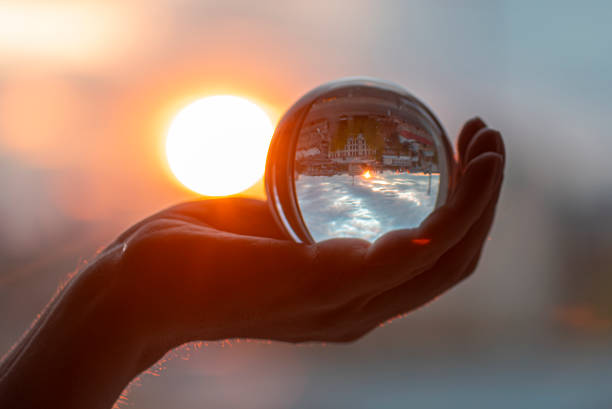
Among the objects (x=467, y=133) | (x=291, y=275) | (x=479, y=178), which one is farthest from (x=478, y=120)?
(x=291, y=275)

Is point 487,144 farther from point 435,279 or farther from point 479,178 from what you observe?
point 435,279

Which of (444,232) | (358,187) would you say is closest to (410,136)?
(358,187)

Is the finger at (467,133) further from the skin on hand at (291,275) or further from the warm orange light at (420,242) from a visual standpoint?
the warm orange light at (420,242)

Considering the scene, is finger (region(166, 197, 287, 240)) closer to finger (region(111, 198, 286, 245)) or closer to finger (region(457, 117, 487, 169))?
finger (region(111, 198, 286, 245))

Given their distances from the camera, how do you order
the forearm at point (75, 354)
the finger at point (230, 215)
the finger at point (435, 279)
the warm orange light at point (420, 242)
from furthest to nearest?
1. the finger at point (230, 215)
2. the finger at point (435, 279)
3. the forearm at point (75, 354)
4. the warm orange light at point (420, 242)

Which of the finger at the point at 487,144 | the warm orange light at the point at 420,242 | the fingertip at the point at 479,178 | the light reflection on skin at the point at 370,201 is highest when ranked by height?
the finger at the point at 487,144

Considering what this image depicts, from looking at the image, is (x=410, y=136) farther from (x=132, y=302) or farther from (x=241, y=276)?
(x=132, y=302)

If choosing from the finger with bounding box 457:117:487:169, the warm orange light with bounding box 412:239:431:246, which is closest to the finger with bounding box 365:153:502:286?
the warm orange light with bounding box 412:239:431:246

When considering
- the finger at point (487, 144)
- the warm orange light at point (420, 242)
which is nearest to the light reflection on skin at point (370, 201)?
the finger at point (487, 144)
